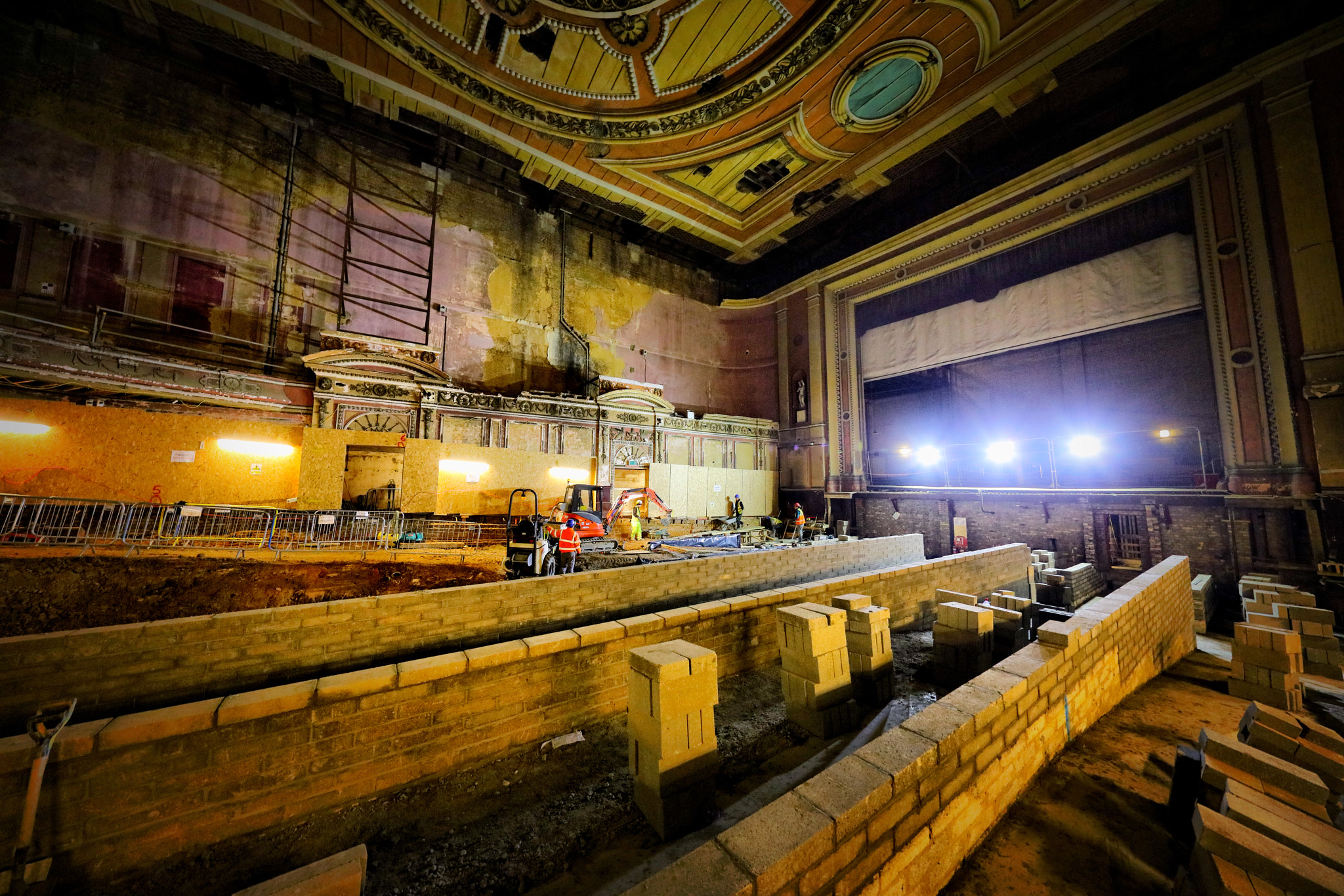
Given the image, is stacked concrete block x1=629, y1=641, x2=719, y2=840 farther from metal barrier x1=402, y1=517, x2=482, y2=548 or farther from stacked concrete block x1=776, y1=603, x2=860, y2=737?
metal barrier x1=402, y1=517, x2=482, y2=548

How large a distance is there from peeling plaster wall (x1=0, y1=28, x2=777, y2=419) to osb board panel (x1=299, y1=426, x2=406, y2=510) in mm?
2938

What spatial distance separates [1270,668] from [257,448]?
17.4 m

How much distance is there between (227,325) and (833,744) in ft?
50.3

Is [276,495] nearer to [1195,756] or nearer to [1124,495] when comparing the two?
[1195,756]

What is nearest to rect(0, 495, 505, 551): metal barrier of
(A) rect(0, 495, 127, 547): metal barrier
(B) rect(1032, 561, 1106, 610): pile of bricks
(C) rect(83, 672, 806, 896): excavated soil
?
(A) rect(0, 495, 127, 547): metal barrier

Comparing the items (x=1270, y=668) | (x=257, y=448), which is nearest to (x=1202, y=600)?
(x=1270, y=668)

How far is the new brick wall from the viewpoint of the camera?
277 centimetres

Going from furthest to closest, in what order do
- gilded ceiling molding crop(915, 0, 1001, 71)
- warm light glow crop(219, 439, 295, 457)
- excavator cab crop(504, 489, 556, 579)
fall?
warm light glow crop(219, 439, 295, 457)
gilded ceiling molding crop(915, 0, 1001, 71)
excavator cab crop(504, 489, 556, 579)

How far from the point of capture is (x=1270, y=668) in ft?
15.7

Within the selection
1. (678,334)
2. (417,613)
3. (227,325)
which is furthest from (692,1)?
(227,325)

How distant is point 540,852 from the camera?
300 cm

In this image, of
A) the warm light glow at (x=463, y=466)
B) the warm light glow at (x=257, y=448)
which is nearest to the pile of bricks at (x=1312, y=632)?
the warm light glow at (x=463, y=466)

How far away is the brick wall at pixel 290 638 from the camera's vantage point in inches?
132

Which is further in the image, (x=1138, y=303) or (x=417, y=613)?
(x=1138, y=303)
